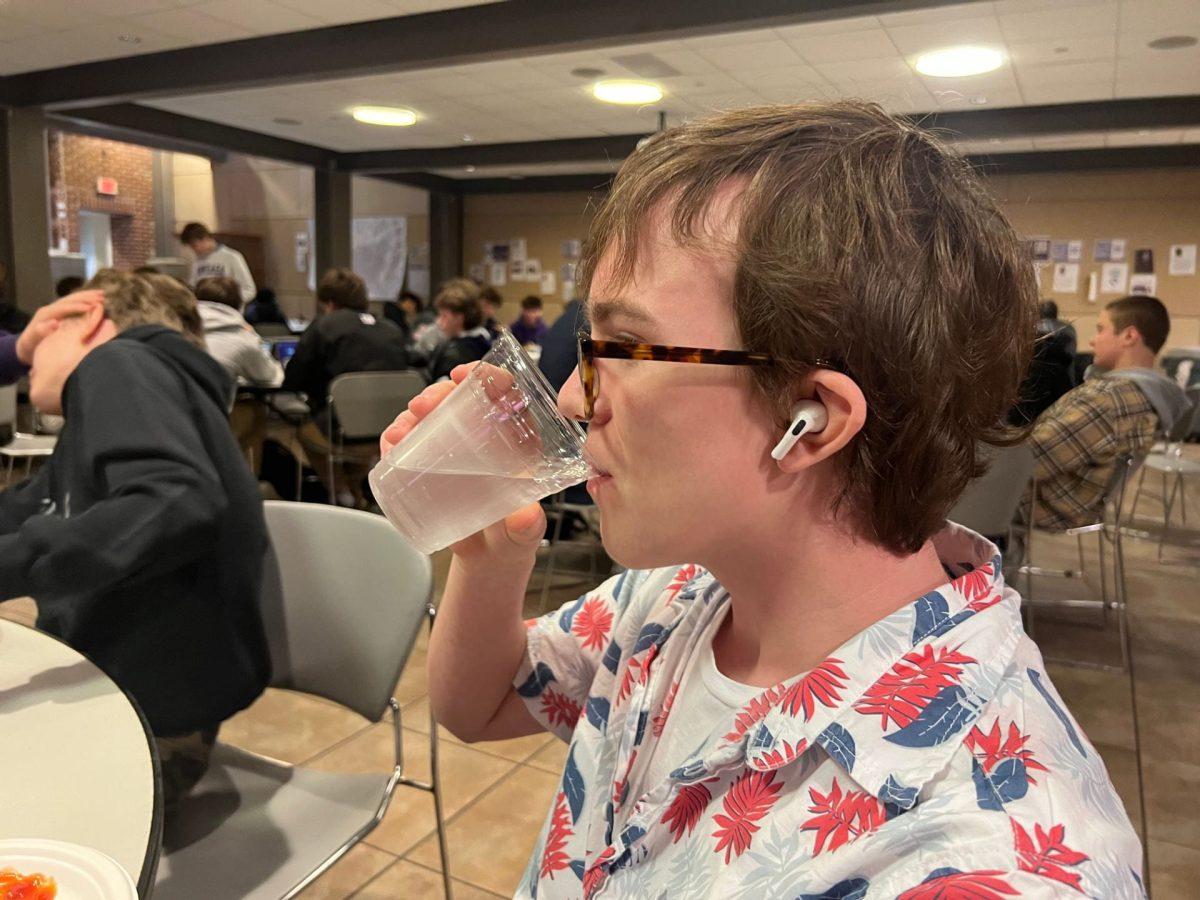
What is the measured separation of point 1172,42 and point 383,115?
241 inches

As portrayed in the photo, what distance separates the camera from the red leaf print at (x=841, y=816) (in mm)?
596

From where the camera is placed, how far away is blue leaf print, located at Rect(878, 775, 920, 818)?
58 centimetres

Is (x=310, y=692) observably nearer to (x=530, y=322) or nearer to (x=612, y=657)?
(x=612, y=657)

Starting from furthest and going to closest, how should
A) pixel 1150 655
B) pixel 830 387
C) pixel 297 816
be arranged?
pixel 1150 655 → pixel 297 816 → pixel 830 387

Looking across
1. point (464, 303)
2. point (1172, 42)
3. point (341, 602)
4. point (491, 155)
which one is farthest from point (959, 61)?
point (341, 602)

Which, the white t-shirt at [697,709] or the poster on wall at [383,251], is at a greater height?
the poster on wall at [383,251]

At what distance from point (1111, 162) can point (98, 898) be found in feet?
35.0

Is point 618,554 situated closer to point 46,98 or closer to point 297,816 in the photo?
point 297,816

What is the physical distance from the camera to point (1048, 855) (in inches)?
20.6

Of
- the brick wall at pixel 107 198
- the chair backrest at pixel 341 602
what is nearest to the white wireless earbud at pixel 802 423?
the chair backrest at pixel 341 602

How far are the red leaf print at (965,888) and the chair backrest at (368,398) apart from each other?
4.14m

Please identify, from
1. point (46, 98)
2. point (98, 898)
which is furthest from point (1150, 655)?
point (46, 98)

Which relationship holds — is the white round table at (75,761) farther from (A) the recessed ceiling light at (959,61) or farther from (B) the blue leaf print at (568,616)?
(A) the recessed ceiling light at (959,61)

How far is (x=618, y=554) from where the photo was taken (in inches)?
29.4
